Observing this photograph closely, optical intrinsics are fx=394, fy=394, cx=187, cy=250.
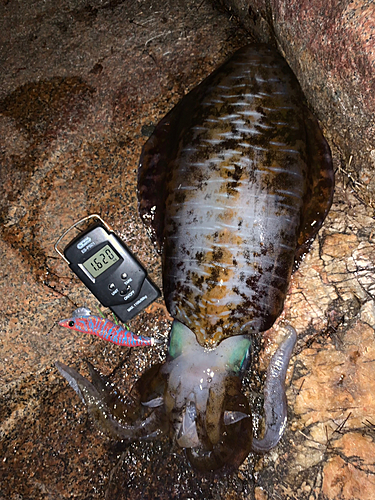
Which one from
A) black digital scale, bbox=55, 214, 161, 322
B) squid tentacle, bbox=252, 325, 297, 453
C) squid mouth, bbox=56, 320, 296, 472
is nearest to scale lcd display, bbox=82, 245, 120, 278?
black digital scale, bbox=55, 214, 161, 322

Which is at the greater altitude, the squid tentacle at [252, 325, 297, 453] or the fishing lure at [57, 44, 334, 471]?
the fishing lure at [57, 44, 334, 471]

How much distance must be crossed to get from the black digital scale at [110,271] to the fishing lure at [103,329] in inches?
3.3

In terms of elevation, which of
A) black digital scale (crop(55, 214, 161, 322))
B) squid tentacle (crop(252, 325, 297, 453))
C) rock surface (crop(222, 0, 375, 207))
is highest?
rock surface (crop(222, 0, 375, 207))

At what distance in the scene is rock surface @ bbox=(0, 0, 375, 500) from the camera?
2184 mm

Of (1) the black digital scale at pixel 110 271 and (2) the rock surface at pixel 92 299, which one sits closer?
(2) the rock surface at pixel 92 299

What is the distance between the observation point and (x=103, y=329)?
2.40 meters

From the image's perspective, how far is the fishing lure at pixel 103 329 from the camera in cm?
239

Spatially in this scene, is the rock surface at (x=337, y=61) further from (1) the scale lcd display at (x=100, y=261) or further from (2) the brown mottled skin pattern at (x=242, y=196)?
(1) the scale lcd display at (x=100, y=261)

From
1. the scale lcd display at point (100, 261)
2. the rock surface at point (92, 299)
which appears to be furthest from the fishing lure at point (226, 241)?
the scale lcd display at point (100, 261)

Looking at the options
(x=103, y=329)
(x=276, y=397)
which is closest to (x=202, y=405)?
(x=276, y=397)

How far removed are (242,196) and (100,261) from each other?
0.92 metres

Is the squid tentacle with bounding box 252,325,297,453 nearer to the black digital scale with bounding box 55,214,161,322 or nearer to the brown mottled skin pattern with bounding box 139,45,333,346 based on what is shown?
the brown mottled skin pattern with bounding box 139,45,333,346

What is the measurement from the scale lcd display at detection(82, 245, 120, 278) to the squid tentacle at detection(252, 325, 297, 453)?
1.13 metres

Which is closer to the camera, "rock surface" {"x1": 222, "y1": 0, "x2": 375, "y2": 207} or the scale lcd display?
"rock surface" {"x1": 222, "y1": 0, "x2": 375, "y2": 207}
